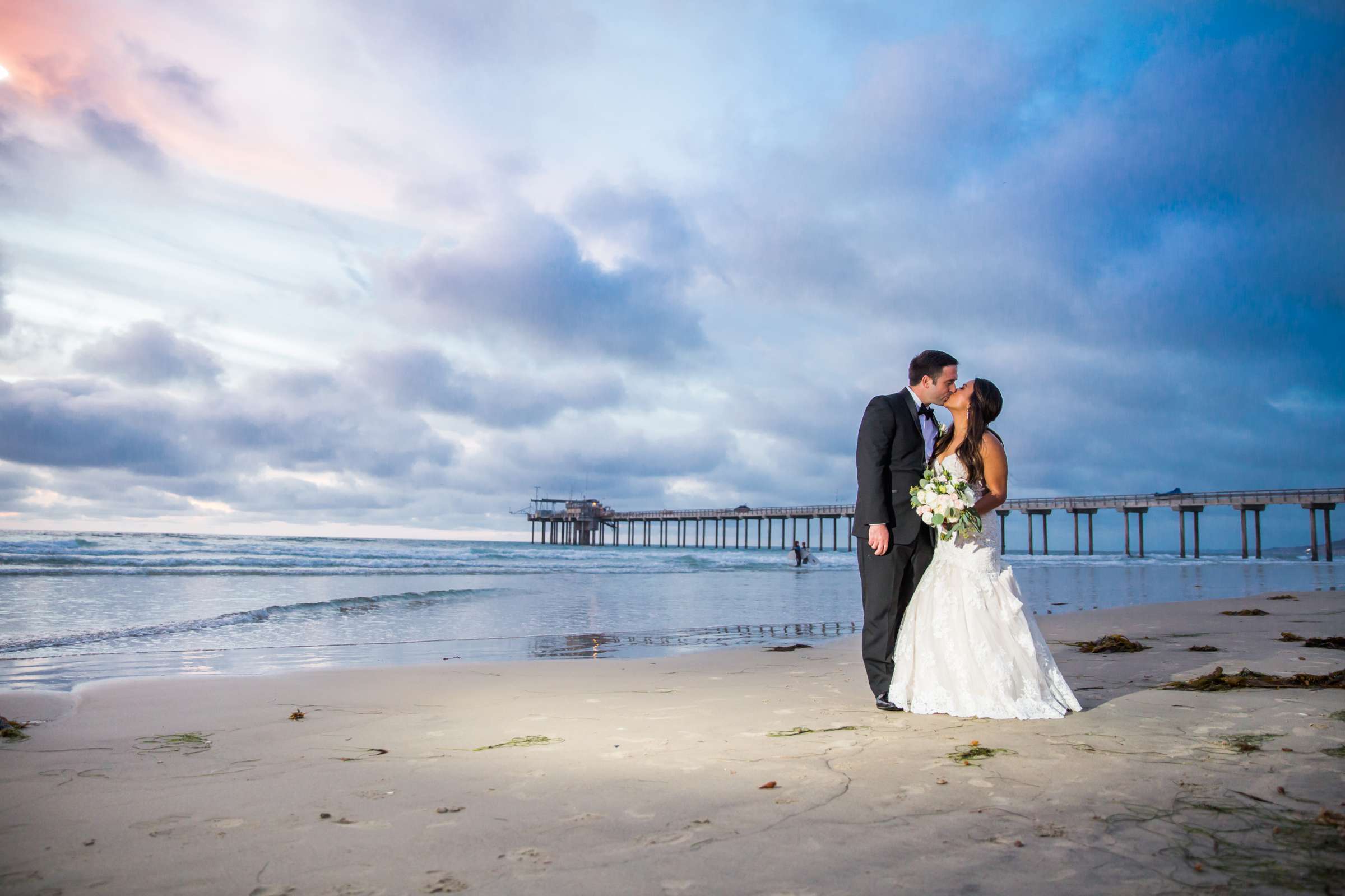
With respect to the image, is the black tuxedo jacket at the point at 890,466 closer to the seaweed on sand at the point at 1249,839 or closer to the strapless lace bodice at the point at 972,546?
the strapless lace bodice at the point at 972,546

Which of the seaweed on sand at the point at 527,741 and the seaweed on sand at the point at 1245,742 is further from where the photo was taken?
the seaweed on sand at the point at 527,741

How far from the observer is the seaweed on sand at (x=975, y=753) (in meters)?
3.17

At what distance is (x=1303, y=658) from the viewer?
239 inches

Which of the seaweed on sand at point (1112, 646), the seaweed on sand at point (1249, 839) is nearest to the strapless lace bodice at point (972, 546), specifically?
the seaweed on sand at point (1249, 839)

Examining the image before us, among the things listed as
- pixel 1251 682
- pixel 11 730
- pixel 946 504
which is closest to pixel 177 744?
pixel 11 730

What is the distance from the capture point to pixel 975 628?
4.24 metres

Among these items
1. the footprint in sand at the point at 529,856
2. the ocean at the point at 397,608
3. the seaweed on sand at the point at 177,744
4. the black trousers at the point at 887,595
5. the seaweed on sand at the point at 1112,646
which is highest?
the black trousers at the point at 887,595

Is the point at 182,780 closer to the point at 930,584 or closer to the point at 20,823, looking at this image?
the point at 20,823

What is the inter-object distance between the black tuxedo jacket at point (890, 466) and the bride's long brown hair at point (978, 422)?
0.28 meters

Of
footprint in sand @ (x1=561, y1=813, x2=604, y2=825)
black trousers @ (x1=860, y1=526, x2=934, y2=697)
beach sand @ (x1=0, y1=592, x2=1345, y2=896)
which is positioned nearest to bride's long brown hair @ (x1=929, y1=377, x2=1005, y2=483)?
black trousers @ (x1=860, y1=526, x2=934, y2=697)

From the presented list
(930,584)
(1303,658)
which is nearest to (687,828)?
(930,584)

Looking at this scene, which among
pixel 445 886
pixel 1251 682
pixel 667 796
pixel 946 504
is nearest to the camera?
pixel 445 886

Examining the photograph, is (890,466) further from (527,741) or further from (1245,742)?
(527,741)

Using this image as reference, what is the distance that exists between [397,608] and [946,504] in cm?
1111
